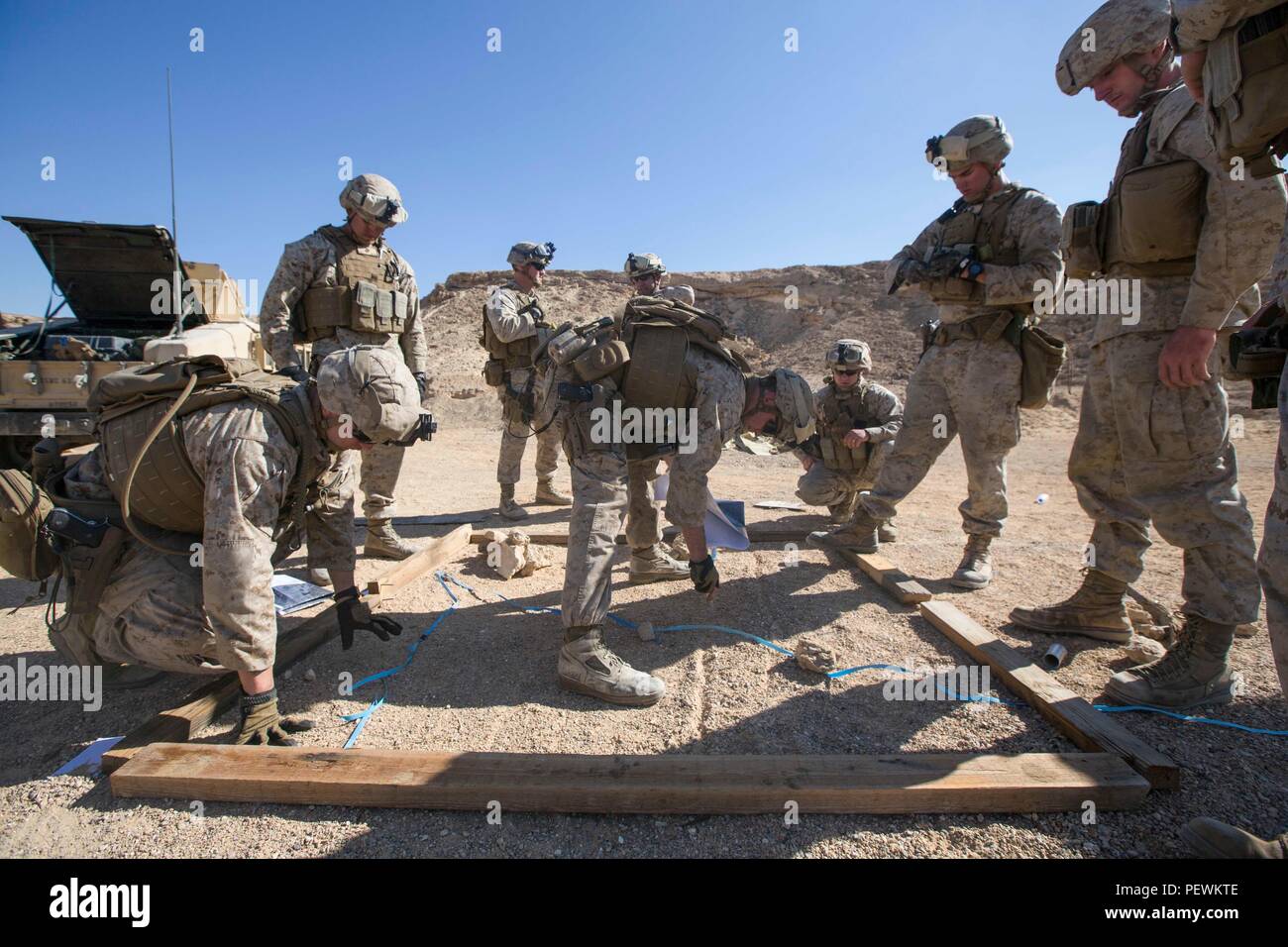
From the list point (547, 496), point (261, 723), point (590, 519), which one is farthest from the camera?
point (547, 496)

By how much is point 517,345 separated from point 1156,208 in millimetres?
4685

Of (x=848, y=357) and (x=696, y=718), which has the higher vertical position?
(x=848, y=357)

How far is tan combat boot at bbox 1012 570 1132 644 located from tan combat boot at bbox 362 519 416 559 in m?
4.01

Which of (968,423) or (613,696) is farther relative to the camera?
(968,423)

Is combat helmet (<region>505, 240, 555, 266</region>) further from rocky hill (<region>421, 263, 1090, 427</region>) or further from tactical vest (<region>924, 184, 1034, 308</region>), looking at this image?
rocky hill (<region>421, 263, 1090, 427</region>)

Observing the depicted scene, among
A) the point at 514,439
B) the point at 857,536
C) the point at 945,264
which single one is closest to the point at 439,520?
the point at 514,439

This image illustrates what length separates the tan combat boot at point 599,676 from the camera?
2.50m

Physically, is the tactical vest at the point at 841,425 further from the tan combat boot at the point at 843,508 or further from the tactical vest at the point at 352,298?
the tactical vest at the point at 352,298

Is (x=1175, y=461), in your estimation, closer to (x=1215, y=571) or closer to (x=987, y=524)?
(x=1215, y=571)

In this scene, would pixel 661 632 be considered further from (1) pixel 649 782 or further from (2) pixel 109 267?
(2) pixel 109 267

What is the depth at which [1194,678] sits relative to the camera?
237cm

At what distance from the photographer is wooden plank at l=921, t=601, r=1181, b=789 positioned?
190cm

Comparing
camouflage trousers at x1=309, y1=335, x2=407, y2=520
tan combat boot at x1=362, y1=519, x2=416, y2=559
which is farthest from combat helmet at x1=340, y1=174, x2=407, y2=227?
tan combat boot at x1=362, y1=519, x2=416, y2=559
